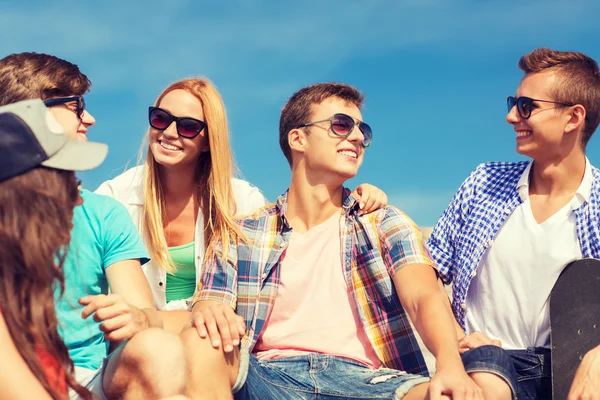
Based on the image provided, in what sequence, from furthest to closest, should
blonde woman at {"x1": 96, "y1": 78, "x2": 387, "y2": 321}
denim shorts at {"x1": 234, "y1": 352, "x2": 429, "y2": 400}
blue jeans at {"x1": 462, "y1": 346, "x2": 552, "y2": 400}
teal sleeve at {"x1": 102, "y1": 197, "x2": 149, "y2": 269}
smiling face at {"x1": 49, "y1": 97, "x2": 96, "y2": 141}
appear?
blonde woman at {"x1": 96, "y1": 78, "x2": 387, "y2": 321}
blue jeans at {"x1": 462, "y1": 346, "x2": 552, "y2": 400}
smiling face at {"x1": 49, "y1": 97, "x2": 96, "y2": 141}
teal sleeve at {"x1": 102, "y1": 197, "x2": 149, "y2": 269}
denim shorts at {"x1": 234, "y1": 352, "x2": 429, "y2": 400}

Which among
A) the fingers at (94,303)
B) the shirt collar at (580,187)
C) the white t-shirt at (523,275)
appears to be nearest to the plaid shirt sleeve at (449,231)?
the white t-shirt at (523,275)

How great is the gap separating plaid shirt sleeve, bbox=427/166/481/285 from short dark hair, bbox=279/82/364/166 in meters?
0.92

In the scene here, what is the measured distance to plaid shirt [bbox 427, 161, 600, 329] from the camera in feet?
16.0

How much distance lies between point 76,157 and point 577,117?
3.79 m

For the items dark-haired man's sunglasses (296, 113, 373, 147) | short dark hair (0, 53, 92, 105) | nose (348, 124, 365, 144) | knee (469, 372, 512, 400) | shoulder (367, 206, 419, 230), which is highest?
short dark hair (0, 53, 92, 105)

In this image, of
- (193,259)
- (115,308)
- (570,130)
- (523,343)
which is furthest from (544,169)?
(115,308)

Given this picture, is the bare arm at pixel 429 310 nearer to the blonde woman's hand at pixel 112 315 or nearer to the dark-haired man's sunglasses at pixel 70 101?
the blonde woman's hand at pixel 112 315

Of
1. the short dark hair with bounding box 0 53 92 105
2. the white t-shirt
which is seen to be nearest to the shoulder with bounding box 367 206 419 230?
the white t-shirt

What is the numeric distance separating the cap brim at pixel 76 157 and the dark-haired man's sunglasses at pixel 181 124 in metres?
2.50

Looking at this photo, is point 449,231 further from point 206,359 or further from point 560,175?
point 206,359

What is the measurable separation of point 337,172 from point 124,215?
4.75 ft

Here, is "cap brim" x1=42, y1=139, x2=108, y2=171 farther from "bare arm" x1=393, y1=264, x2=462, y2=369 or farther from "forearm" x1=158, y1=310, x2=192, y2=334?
"bare arm" x1=393, y1=264, x2=462, y2=369

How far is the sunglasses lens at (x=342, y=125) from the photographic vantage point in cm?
518

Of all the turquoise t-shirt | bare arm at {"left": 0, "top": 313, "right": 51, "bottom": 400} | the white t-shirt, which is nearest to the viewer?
bare arm at {"left": 0, "top": 313, "right": 51, "bottom": 400}
